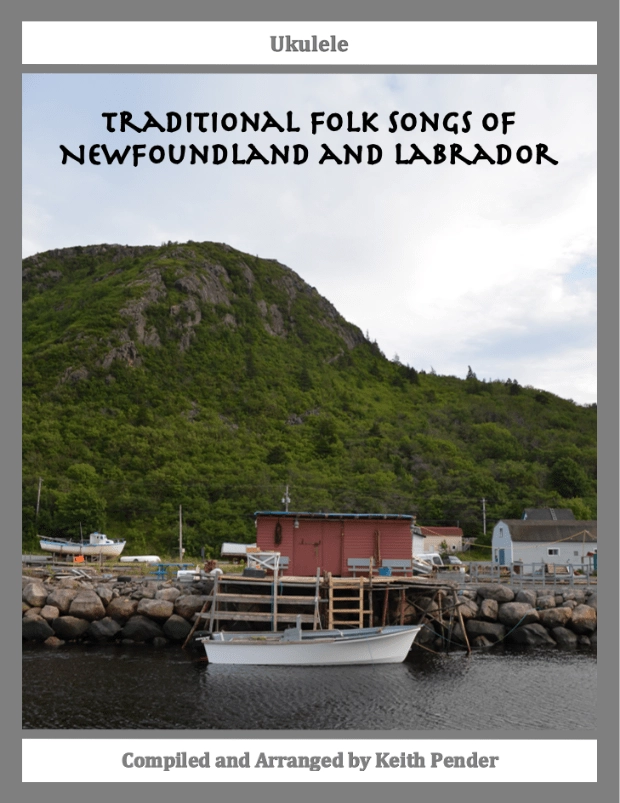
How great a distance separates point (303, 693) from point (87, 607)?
616 inches

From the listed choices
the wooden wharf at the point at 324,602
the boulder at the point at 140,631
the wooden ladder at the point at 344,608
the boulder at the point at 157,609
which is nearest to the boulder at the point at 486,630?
the wooden wharf at the point at 324,602

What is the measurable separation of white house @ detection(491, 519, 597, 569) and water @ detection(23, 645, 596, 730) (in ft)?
85.8

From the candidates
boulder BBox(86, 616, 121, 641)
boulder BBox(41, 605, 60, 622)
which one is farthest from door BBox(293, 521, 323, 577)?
boulder BBox(41, 605, 60, 622)

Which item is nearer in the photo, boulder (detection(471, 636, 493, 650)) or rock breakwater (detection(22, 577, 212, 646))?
rock breakwater (detection(22, 577, 212, 646))

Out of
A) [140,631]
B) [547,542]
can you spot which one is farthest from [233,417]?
[140,631]

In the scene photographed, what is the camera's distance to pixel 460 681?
27.6 m

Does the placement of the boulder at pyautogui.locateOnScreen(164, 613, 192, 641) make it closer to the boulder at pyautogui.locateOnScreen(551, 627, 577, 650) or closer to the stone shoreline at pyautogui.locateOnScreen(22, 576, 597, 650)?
the stone shoreline at pyautogui.locateOnScreen(22, 576, 597, 650)

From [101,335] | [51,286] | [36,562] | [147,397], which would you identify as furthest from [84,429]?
[51,286]

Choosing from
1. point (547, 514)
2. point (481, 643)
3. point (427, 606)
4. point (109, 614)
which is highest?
point (547, 514)

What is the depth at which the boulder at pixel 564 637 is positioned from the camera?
3609 centimetres

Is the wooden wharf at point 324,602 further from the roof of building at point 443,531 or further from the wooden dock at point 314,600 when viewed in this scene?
the roof of building at point 443,531

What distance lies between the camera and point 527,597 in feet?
127

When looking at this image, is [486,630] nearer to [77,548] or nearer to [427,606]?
[427,606]

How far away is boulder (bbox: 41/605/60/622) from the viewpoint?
3591 centimetres
